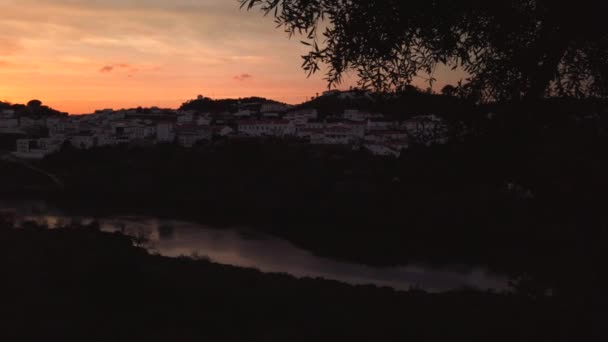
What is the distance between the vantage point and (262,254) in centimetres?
2327

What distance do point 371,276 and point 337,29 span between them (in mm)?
16359

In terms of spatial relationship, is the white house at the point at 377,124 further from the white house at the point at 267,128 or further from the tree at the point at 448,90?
the tree at the point at 448,90

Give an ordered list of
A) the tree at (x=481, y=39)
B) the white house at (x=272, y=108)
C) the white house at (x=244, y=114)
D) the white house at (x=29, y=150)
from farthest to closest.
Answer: the white house at (x=272, y=108) < the white house at (x=244, y=114) < the white house at (x=29, y=150) < the tree at (x=481, y=39)

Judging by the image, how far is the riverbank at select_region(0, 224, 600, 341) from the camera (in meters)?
7.66

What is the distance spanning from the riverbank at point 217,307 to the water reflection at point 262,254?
417cm

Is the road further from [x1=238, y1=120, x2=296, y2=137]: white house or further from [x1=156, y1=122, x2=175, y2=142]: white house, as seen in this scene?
[x1=238, y1=120, x2=296, y2=137]: white house

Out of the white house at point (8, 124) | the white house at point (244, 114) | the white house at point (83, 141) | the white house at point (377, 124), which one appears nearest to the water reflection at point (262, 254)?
the white house at point (83, 141)

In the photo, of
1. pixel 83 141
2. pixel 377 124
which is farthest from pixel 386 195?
pixel 83 141

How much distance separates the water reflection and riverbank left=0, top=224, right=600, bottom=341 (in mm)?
4172

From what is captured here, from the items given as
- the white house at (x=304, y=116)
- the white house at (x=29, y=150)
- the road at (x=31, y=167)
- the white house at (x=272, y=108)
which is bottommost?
the road at (x=31, y=167)

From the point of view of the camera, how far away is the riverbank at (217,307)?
766 cm

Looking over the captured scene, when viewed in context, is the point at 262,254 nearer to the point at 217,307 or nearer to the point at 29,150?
the point at 217,307

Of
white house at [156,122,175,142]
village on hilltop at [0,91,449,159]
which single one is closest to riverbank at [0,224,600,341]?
village on hilltop at [0,91,449,159]

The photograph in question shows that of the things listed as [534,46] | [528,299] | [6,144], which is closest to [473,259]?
[528,299]
